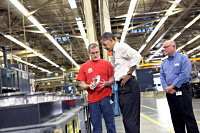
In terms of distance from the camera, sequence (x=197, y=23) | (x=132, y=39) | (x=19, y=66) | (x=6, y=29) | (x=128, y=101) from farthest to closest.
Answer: (x=132, y=39) < (x=197, y=23) < (x=6, y=29) < (x=19, y=66) < (x=128, y=101)

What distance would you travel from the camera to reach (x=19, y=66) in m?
7.11

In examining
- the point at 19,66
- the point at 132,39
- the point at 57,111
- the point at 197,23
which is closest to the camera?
the point at 57,111

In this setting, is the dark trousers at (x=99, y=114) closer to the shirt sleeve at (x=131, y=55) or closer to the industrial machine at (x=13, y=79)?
the shirt sleeve at (x=131, y=55)

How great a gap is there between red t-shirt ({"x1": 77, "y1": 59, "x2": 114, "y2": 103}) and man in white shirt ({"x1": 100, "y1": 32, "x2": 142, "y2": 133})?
11.7 inches

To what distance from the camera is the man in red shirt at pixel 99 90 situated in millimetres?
3551

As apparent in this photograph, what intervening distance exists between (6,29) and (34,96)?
12.1 m

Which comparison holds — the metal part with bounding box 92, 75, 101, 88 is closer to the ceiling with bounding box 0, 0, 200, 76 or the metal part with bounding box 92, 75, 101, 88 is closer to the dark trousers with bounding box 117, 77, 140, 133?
the dark trousers with bounding box 117, 77, 140, 133

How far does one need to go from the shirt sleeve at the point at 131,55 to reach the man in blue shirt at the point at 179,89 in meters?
0.83

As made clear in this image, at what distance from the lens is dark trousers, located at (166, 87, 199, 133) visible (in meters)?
3.63

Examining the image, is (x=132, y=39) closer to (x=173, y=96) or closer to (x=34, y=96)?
(x=173, y=96)

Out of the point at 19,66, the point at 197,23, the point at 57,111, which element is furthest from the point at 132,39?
the point at 57,111

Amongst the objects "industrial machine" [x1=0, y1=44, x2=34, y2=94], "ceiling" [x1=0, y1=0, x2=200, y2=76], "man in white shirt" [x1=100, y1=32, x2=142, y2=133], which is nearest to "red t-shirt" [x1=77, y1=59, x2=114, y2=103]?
"man in white shirt" [x1=100, y1=32, x2=142, y2=133]

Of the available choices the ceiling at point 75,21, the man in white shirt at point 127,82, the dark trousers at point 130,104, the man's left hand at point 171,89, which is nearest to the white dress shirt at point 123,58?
→ the man in white shirt at point 127,82

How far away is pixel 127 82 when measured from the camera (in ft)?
10.7
